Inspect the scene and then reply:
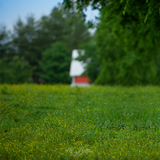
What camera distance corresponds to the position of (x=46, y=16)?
6266cm

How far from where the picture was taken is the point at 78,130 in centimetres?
676

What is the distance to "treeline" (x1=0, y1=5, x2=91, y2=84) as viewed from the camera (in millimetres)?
47344

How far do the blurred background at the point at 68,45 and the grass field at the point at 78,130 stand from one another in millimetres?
4995

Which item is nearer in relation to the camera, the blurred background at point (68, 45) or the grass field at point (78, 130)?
the grass field at point (78, 130)

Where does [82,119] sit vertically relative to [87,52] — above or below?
below

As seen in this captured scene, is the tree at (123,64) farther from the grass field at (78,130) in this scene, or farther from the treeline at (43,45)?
the treeline at (43,45)

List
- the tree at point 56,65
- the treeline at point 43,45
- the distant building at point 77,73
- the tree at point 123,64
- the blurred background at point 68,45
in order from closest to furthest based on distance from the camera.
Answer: the blurred background at point 68,45, the tree at point 123,64, the distant building at point 77,73, the tree at point 56,65, the treeline at point 43,45

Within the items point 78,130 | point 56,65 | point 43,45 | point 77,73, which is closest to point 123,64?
point 78,130

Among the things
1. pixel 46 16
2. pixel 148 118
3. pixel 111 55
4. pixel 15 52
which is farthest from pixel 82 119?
pixel 46 16

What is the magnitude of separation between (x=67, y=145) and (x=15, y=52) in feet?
178

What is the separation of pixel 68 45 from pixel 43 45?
25.8 ft

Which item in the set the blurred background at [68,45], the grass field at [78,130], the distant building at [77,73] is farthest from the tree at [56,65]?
the grass field at [78,130]

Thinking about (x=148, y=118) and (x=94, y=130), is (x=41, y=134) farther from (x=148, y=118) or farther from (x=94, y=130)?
(x=148, y=118)

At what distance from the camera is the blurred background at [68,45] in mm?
15430
